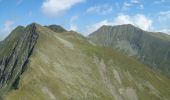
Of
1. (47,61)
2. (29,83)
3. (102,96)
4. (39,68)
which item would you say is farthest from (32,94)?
(102,96)

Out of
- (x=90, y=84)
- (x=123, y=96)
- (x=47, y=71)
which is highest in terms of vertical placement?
(x=47, y=71)

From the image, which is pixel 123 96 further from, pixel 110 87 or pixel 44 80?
pixel 44 80

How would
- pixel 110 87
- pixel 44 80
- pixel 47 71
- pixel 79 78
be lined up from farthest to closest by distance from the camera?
pixel 110 87, pixel 79 78, pixel 47 71, pixel 44 80

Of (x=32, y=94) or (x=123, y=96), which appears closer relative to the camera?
(x=32, y=94)

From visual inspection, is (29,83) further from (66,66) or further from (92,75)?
(92,75)

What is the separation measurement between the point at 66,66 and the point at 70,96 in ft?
97.0

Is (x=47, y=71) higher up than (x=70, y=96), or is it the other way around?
(x=47, y=71)

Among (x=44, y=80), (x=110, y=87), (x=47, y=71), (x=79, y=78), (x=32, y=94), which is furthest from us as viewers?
(x=110, y=87)

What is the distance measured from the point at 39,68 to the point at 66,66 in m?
25.8

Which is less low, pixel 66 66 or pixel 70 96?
pixel 66 66

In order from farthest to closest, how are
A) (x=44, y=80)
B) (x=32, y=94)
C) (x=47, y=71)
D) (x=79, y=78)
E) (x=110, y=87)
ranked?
(x=110, y=87) → (x=79, y=78) → (x=47, y=71) → (x=44, y=80) → (x=32, y=94)

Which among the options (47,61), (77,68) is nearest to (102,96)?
(77,68)

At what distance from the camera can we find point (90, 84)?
616 ft

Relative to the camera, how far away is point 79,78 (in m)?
187
